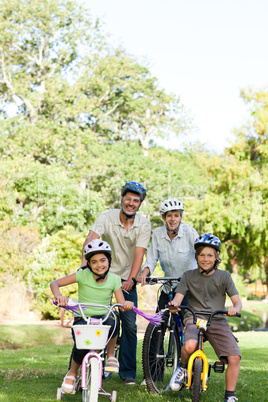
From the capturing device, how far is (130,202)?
676 cm

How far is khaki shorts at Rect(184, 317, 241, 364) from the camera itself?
18.9 ft

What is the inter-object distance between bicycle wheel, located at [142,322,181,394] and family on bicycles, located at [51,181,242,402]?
44 centimetres

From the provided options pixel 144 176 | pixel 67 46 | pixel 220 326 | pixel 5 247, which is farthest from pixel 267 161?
pixel 220 326

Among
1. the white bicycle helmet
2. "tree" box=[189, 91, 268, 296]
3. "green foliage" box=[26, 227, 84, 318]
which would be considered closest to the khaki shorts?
the white bicycle helmet

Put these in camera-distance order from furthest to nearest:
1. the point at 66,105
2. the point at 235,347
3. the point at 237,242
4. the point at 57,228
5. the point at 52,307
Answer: the point at 66,105
the point at 237,242
the point at 57,228
the point at 52,307
the point at 235,347

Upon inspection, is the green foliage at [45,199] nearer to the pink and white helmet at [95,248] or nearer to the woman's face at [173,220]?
the woman's face at [173,220]

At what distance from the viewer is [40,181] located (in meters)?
28.1

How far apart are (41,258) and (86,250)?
16.4 meters

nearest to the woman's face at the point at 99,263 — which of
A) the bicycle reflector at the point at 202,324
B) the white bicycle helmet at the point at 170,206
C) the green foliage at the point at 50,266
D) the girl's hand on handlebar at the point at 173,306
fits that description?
the girl's hand on handlebar at the point at 173,306

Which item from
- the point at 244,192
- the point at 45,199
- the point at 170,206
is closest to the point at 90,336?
the point at 170,206

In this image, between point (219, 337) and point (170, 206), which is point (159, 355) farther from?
point (170, 206)

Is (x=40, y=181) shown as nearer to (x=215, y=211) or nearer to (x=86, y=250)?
(x=215, y=211)

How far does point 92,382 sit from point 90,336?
0.39 meters

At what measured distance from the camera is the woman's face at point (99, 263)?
19.1 ft
